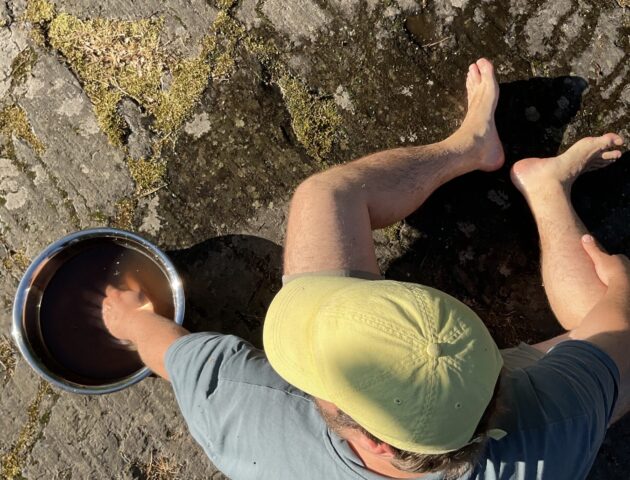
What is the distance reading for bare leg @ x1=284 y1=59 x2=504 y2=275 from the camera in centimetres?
253

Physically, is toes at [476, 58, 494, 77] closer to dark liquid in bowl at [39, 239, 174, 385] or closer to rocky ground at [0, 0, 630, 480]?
rocky ground at [0, 0, 630, 480]

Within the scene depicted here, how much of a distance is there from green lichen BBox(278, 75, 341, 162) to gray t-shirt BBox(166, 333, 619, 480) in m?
1.16

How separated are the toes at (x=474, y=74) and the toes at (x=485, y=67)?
0.05ft

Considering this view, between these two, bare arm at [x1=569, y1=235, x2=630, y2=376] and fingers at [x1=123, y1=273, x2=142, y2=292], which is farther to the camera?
fingers at [x1=123, y1=273, x2=142, y2=292]

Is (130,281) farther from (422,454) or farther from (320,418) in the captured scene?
(422,454)

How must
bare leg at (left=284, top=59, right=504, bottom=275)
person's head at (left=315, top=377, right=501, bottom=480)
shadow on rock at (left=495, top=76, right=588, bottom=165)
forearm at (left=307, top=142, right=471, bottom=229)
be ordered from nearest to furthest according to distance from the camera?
person's head at (left=315, top=377, right=501, bottom=480) < bare leg at (left=284, top=59, right=504, bottom=275) < forearm at (left=307, top=142, right=471, bottom=229) < shadow on rock at (left=495, top=76, right=588, bottom=165)

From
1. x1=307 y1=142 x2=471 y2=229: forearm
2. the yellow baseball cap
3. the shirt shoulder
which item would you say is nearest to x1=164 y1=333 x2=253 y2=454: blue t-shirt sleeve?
the shirt shoulder

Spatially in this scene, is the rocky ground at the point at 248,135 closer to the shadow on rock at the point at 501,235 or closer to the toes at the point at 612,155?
the shadow on rock at the point at 501,235

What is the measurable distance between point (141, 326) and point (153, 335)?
0.39 feet

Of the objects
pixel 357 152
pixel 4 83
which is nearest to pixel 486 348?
pixel 357 152

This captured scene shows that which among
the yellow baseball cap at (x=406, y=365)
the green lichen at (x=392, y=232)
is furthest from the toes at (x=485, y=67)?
the yellow baseball cap at (x=406, y=365)

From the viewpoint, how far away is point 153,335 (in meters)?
2.64

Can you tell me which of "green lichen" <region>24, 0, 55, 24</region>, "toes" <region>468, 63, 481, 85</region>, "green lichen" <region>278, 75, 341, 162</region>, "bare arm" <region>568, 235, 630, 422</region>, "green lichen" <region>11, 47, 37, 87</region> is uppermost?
"green lichen" <region>24, 0, 55, 24</region>

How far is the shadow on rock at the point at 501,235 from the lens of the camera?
2998mm
